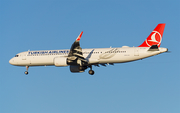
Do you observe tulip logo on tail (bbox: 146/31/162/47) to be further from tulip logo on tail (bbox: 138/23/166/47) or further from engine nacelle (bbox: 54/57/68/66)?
engine nacelle (bbox: 54/57/68/66)

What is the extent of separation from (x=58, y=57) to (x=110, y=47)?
7145 millimetres

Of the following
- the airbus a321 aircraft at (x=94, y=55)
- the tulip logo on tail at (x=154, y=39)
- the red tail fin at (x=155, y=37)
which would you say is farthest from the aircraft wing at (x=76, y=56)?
the tulip logo on tail at (x=154, y=39)

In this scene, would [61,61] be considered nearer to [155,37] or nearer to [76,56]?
[76,56]

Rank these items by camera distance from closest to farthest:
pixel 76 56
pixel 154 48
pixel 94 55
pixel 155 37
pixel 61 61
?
1. pixel 154 48
2. pixel 76 56
3. pixel 61 61
4. pixel 94 55
5. pixel 155 37

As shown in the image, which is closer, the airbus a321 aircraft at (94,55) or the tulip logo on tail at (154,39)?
the airbus a321 aircraft at (94,55)

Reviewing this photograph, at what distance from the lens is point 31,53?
43.8 m

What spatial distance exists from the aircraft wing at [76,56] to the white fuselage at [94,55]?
3.58 ft

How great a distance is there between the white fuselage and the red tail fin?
2372 millimetres

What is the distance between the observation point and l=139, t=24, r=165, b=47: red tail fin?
134 ft

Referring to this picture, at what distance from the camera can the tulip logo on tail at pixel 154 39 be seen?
40.8 m

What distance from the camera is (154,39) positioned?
41.1 meters

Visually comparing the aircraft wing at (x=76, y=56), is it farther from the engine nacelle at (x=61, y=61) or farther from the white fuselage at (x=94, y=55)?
the white fuselage at (x=94, y=55)

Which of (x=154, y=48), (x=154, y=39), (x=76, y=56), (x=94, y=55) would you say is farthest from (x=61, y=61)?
(x=154, y=39)

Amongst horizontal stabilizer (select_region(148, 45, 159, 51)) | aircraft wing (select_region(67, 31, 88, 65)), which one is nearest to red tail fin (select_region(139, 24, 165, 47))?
horizontal stabilizer (select_region(148, 45, 159, 51))
